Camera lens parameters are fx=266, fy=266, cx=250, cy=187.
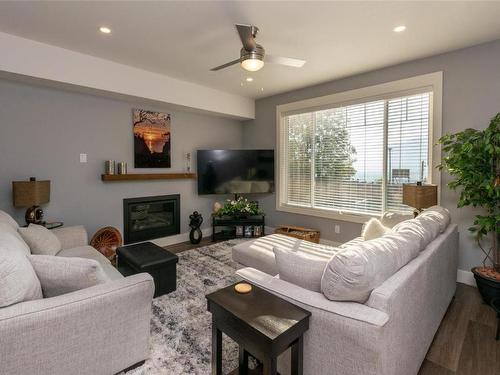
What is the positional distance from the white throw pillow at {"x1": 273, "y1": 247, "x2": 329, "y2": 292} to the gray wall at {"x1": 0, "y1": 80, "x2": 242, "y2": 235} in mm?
3222

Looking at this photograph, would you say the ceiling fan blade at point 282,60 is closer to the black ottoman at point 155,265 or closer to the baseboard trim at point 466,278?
the black ottoman at point 155,265

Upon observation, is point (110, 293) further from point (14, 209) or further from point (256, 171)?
point (256, 171)

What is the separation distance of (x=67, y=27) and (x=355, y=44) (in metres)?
2.96

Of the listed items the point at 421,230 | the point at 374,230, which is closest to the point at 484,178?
the point at 374,230

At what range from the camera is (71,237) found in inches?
114

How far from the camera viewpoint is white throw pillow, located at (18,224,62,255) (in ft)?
7.27

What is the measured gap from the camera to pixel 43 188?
2.99 m

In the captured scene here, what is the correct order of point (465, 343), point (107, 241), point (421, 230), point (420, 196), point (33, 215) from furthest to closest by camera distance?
point (107, 241)
point (33, 215)
point (420, 196)
point (465, 343)
point (421, 230)

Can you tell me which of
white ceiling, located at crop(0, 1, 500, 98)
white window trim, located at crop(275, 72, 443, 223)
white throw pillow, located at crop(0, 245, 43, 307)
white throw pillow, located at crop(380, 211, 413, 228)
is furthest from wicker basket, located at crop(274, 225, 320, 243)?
white throw pillow, located at crop(0, 245, 43, 307)

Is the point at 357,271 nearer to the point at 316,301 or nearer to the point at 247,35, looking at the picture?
the point at 316,301

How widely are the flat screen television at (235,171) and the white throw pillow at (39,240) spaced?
2.53m

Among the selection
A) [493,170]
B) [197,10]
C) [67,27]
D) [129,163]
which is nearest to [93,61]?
[67,27]

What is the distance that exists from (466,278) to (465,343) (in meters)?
1.38

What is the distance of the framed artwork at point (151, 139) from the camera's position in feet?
13.6
